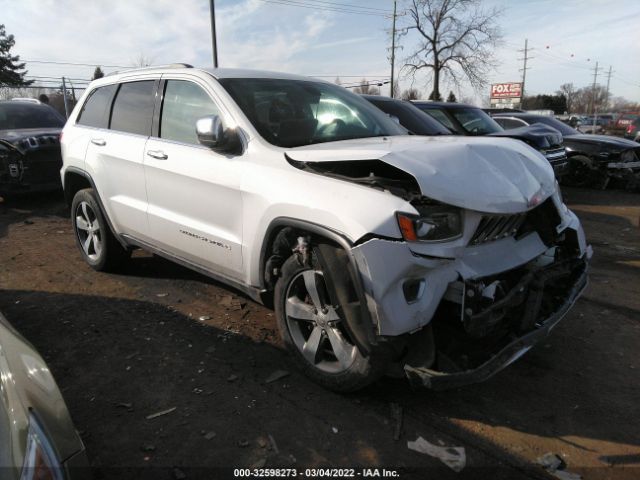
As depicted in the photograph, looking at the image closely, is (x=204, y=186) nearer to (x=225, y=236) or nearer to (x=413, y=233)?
(x=225, y=236)

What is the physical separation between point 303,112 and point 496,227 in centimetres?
173

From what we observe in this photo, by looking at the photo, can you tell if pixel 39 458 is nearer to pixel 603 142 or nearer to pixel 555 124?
pixel 603 142

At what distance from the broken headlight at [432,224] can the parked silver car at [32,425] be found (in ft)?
5.48

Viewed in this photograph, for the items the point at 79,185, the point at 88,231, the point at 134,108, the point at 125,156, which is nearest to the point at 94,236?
the point at 88,231

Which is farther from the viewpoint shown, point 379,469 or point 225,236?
point 225,236

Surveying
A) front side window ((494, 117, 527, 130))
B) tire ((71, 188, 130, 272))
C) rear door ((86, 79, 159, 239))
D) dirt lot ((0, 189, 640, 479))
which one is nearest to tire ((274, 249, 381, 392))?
dirt lot ((0, 189, 640, 479))

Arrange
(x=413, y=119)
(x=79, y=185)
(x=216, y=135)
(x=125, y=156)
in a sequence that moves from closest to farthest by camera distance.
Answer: (x=216, y=135), (x=125, y=156), (x=79, y=185), (x=413, y=119)

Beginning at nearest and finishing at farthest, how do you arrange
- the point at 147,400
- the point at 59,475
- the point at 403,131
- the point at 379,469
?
the point at 59,475, the point at 379,469, the point at 147,400, the point at 403,131

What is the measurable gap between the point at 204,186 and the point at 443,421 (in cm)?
224

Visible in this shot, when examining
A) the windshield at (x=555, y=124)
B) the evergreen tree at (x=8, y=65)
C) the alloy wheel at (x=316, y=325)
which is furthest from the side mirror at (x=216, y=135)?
the evergreen tree at (x=8, y=65)

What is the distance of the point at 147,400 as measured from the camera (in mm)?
3018

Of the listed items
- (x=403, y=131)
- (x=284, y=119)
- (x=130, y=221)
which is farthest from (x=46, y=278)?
(x=403, y=131)

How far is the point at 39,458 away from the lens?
4.72 ft

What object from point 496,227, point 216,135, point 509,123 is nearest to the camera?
point 496,227
